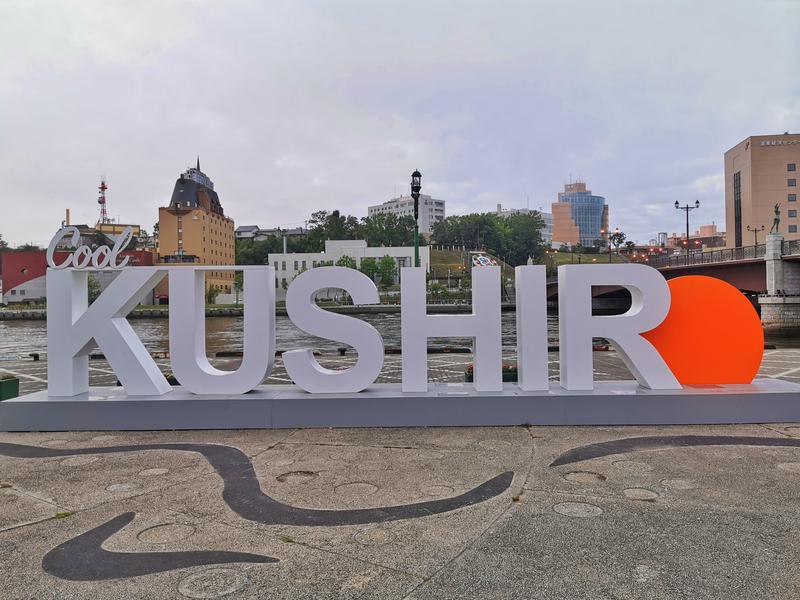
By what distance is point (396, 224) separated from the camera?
6097 inches

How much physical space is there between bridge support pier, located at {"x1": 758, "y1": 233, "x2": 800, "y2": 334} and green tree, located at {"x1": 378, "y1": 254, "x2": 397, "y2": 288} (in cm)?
6787

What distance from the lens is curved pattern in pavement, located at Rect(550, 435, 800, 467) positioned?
8.57 metres

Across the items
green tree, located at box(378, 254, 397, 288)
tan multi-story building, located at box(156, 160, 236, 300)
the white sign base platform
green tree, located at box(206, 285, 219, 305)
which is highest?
tan multi-story building, located at box(156, 160, 236, 300)

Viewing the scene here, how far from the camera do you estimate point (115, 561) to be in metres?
5.20

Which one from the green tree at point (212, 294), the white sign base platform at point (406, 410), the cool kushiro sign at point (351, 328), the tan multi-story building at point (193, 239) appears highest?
the tan multi-story building at point (193, 239)

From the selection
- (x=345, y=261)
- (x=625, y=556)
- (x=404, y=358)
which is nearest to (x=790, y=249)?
(x=404, y=358)

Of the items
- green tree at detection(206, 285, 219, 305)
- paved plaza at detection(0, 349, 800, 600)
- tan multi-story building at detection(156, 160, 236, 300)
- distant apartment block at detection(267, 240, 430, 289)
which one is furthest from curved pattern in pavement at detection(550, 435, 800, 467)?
tan multi-story building at detection(156, 160, 236, 300)

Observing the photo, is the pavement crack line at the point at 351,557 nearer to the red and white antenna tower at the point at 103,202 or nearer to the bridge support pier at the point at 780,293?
the bridge support pier at the point at 780,293

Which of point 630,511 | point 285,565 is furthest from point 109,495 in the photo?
point 630,511

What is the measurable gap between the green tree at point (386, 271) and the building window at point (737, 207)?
64.8 m

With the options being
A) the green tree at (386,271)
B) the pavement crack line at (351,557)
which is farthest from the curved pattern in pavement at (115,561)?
the green tree at (386,271)

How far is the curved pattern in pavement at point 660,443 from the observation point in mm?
8570

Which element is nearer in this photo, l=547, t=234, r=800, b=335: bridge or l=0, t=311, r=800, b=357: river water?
l=0, t=311, r=800, b=357: river water

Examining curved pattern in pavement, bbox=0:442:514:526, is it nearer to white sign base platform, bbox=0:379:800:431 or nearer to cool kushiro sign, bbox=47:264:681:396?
white sign base platform, bbox=0:379:800:431
